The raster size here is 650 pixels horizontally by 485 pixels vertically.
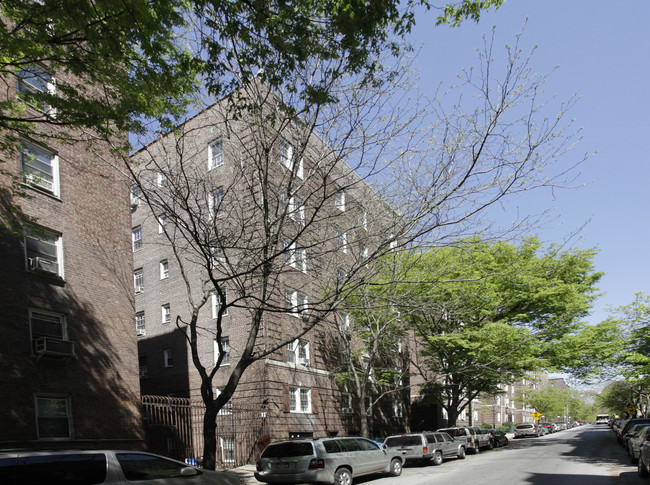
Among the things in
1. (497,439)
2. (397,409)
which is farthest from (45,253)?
(497,439)

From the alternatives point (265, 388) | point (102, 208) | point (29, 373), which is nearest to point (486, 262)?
point (265, 388)

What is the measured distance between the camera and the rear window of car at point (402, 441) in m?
19.7

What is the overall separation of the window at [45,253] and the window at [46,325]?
1242mm

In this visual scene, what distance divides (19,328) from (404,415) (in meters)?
27.5

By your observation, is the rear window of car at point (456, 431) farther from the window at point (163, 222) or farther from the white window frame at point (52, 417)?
the white window frame at point (52, 417)

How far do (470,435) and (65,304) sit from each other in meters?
21.1

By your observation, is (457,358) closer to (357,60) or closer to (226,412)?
(226,412)

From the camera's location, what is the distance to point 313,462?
1275 cm

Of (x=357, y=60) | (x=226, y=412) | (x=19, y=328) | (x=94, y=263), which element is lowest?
(x=226, y=412)

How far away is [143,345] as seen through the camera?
27156mm

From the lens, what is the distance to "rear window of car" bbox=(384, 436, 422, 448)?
19656mm

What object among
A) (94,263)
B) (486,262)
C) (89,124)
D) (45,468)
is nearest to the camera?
(45,468)

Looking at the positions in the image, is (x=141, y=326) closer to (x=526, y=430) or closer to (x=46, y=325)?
(x=46, y=325)

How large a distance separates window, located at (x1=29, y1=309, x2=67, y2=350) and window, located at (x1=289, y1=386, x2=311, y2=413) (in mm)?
11390
